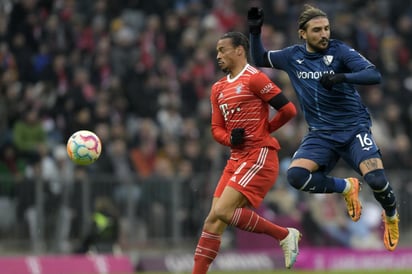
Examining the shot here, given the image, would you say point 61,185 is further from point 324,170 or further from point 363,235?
point 324,170

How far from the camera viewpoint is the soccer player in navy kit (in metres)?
12.2

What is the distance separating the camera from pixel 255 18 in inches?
497

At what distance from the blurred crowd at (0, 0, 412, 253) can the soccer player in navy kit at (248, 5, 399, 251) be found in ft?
25.8

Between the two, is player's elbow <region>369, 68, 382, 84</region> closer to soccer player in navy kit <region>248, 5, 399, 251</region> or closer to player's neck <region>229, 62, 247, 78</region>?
soccer player in navy kit <region>248, 5, 399, 251</region>

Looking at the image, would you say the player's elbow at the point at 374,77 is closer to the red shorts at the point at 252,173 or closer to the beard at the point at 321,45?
the beard at the point at 321,45

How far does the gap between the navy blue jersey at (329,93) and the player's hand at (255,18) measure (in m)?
0.58

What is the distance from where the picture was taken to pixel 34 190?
19203mm

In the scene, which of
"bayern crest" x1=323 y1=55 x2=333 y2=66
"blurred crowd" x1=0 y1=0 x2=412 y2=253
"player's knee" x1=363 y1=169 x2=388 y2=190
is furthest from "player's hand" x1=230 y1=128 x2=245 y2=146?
"blurred crowd" x1=0 y1=0 x2=412 y2=253

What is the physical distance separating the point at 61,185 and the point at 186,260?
8.17 ft

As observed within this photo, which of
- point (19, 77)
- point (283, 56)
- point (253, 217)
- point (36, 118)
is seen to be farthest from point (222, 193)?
point (19, 77)

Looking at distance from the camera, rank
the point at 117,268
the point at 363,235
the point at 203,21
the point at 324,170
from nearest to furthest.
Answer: the point at 324,170 < the point at 117,268 < the point at 363,235 < the point at 203,21

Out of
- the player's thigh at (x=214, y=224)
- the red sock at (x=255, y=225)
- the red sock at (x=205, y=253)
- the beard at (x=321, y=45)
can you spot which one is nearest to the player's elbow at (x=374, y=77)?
the beard at (x=321, y=45)

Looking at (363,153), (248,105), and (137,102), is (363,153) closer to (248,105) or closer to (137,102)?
(248,105)

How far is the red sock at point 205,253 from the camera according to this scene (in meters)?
12.3
